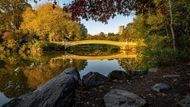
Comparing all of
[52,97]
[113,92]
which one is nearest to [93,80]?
[113,92]

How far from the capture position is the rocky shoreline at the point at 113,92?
239 inches

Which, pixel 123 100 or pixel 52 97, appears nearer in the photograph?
pixel 52 97

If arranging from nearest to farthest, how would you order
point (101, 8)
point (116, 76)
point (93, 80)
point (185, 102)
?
point (101, 8), point (185, 102), point (93, 80), point (116, 76)

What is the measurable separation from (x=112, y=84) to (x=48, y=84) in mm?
2158

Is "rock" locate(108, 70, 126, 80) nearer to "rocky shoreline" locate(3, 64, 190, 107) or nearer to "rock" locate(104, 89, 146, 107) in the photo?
"rocky shoreline" locate(3, 64, 190, 107)

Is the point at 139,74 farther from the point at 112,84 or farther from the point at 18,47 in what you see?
the point at 18,47

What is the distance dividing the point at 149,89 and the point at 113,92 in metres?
1.14

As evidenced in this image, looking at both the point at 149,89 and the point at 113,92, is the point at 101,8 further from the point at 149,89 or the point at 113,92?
the point at 149,89

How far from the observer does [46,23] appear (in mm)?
47594

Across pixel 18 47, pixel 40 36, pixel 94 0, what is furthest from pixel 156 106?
pixel 40 36

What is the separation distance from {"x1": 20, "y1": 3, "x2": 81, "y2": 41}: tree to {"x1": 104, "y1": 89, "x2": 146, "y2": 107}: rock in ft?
128

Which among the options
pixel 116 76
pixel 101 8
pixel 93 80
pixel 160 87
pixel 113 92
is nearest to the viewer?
pixel 101 8

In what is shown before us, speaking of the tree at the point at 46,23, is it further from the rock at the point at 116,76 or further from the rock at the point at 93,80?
the rock at the point at 93,80

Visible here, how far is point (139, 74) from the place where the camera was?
31.3 feet
